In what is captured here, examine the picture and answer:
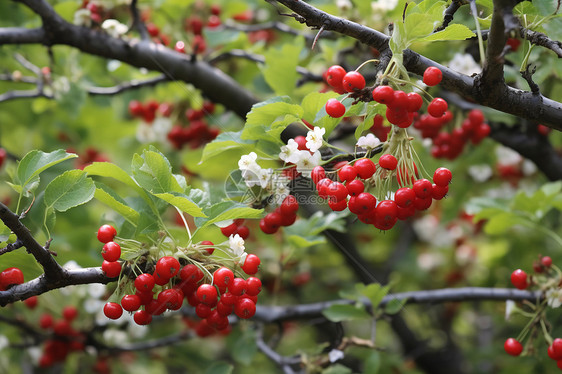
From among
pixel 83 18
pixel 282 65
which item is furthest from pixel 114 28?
pixel 282 65

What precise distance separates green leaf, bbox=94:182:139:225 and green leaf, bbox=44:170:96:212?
58mm

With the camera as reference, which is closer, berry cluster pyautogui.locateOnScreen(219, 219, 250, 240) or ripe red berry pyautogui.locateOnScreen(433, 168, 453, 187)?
ripe red berry pyautogui.locateOnScreen(433, 168, 453, 187)

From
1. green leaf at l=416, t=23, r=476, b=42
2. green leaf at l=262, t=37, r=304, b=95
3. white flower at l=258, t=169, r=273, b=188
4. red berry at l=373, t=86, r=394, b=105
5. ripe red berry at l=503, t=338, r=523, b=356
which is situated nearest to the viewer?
red berry at l=373, t=86, r=394, b=105

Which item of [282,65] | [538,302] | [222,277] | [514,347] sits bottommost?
[514,347]

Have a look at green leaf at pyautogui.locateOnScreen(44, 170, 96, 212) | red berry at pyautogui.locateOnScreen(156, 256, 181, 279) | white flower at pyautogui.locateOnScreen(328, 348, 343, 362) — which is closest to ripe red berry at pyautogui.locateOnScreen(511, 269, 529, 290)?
white flower at pyautogui.locateOnScreen(328, 348, 343, 362)

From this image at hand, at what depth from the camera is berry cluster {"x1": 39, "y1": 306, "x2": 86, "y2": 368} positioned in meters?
3.65

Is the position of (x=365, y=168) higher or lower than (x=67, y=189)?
higher

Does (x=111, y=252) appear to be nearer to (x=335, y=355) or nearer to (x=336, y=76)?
(x=336, y=76)

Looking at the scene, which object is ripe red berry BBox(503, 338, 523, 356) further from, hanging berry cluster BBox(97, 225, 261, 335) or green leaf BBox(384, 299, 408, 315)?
hanging berry cluster BBox(97, 225, 261, 335)

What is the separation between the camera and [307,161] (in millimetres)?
2070

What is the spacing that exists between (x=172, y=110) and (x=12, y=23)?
139 centimetres

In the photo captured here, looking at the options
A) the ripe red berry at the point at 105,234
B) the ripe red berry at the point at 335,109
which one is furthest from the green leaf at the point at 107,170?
the ripe red berry at the point at 335,109

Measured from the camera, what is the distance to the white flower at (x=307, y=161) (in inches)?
80.7

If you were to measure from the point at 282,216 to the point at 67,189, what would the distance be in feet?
2.80
